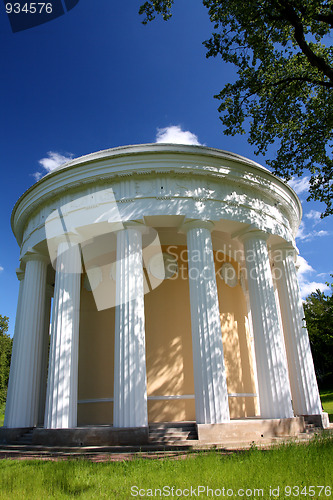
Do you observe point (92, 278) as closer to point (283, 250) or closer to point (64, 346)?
point (64, 346)

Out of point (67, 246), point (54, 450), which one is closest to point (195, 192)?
point (67, 246)

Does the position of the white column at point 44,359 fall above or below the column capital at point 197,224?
below

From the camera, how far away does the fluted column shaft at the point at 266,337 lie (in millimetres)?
15844

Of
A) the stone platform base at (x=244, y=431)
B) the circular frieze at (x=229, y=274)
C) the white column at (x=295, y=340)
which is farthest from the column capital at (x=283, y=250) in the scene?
the stone platform base at (x=244, y=431)

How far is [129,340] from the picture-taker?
1498cm

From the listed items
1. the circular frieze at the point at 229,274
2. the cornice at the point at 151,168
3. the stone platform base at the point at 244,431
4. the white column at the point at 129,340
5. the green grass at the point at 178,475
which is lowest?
the green grass at the point at 178,475

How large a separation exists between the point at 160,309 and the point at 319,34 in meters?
14.5

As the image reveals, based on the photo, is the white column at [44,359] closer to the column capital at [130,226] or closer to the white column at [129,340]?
the white column at [129,340]

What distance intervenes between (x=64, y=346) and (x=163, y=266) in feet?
24.3

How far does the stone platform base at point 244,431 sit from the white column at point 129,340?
2338 mm

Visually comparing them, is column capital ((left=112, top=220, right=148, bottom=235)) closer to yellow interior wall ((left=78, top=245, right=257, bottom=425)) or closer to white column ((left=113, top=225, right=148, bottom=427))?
white column ((left=113, top=225, right=148, bottom=427))

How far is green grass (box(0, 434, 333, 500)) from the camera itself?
6.86 metres

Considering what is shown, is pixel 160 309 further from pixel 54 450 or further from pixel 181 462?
pixel 181 462

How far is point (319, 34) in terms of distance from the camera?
15.4 metres
